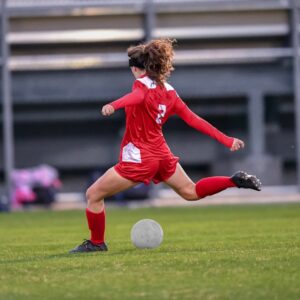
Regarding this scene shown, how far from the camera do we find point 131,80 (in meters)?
24.7

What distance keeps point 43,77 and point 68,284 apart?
17797 millimetres

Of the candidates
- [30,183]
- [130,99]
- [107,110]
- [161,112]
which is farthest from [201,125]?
[30,183]

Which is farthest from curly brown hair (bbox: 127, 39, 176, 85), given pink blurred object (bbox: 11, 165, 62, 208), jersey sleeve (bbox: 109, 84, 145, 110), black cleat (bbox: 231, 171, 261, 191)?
pink blurred object (bbox: 11, 165, 62, 208)

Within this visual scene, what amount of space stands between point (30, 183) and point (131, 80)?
357cm

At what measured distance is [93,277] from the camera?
24.6 feet

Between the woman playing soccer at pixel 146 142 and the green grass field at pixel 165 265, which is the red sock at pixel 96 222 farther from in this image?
the green grass field at pixel 165 265

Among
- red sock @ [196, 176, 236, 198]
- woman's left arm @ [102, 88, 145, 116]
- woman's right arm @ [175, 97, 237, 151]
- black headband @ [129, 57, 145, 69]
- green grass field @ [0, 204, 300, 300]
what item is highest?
black headband @ [129, 57, 145, 69]

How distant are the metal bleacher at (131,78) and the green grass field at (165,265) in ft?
34.3

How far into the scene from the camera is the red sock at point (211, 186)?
9648mm

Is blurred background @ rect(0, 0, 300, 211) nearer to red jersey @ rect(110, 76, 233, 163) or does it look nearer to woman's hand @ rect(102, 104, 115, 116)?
red jersey @ rect(110, 76, 233, 163)

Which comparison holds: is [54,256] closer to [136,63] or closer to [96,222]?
[96,222]

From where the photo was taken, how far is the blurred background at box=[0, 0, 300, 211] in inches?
952

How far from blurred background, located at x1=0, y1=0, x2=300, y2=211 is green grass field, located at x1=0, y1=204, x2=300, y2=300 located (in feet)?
34.0

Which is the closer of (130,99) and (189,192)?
(130,99)
